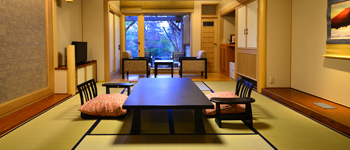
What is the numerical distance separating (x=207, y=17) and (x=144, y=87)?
630 cm

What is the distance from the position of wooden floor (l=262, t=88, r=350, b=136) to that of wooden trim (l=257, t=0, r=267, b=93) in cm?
25

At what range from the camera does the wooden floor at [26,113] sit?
3369 millimetres

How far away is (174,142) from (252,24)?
4402mm

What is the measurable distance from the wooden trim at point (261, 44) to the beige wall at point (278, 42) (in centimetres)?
6

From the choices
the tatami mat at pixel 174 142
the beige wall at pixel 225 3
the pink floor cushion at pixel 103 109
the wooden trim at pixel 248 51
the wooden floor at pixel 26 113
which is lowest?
the tatami mat at pixel 174 142

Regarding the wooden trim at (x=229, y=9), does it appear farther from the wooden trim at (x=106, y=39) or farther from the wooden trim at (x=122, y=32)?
the wooden trim at (x=106, y=39)

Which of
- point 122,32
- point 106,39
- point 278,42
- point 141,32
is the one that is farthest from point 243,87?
point 122,32

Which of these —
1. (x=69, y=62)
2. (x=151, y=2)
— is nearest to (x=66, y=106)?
(x=69, y=62)

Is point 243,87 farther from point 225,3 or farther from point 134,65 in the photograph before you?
point 225,3

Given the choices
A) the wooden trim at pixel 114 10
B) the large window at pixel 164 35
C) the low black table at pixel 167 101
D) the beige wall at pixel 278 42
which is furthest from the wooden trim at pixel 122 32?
the low black table at pixel 167 101

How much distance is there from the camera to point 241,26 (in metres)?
7.42

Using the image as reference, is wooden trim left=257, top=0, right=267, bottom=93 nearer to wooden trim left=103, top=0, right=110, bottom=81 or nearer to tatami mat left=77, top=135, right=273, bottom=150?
tatami mat left=77, top=135, right=273, bottom=150

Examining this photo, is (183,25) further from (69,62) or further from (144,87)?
(144,87)

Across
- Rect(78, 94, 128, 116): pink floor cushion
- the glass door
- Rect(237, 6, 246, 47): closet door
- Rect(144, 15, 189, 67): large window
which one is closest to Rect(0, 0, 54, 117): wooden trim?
Rect(78, 94, 128, 116): pink floor cushion
